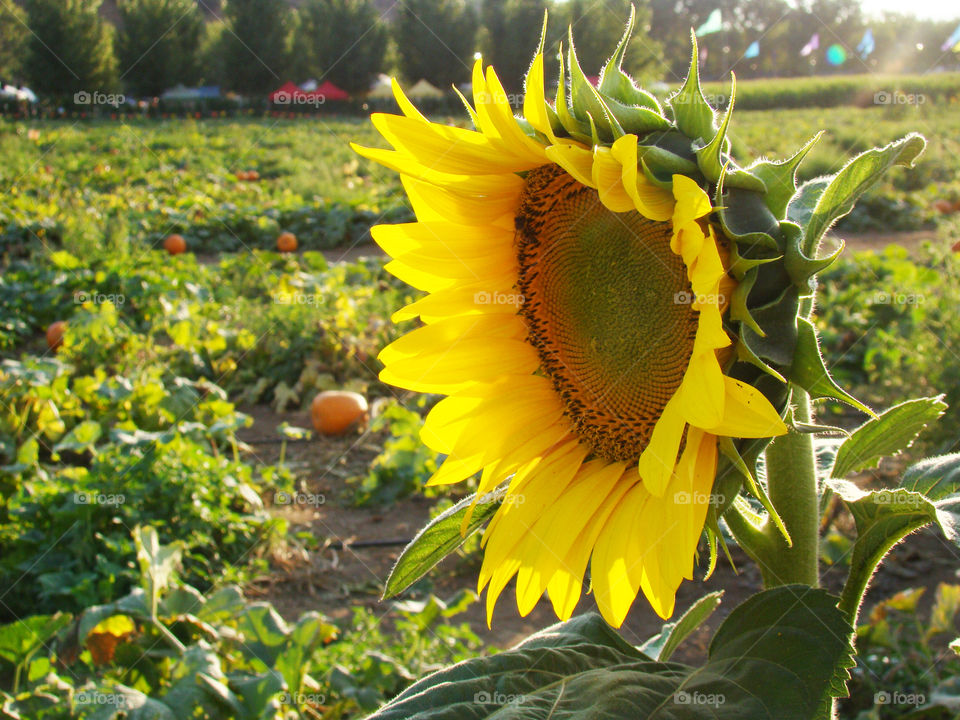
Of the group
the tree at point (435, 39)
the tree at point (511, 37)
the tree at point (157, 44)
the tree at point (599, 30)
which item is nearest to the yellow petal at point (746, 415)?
the tree at point (599, 30)

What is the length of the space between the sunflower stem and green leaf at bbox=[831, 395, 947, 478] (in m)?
0.17

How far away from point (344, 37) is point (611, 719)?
45.1 meters

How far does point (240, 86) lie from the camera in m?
42.9

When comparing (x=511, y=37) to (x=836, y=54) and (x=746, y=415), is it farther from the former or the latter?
(x=746, y=415)

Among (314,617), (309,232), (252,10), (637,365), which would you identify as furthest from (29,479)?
(252,10)

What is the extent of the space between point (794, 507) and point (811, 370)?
262 millimetres

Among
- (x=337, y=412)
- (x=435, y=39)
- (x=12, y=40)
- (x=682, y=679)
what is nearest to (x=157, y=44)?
(x=12, y=40)

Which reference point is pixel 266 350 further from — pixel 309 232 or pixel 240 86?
pixel 240 86

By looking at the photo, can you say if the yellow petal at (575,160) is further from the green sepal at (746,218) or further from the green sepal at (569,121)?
the green sepal at (746,218)

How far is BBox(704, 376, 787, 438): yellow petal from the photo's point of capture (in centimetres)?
97

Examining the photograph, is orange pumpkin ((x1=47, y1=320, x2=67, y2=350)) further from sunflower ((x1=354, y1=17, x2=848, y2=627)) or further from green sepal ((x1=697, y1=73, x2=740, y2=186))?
green sepal ((x1=697, y1=73, x2=740, y2=186))

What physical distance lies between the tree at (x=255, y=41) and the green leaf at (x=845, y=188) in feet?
136

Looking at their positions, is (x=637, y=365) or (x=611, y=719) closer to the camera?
(x=611, y=719)

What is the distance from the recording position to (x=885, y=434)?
1.31 meters
